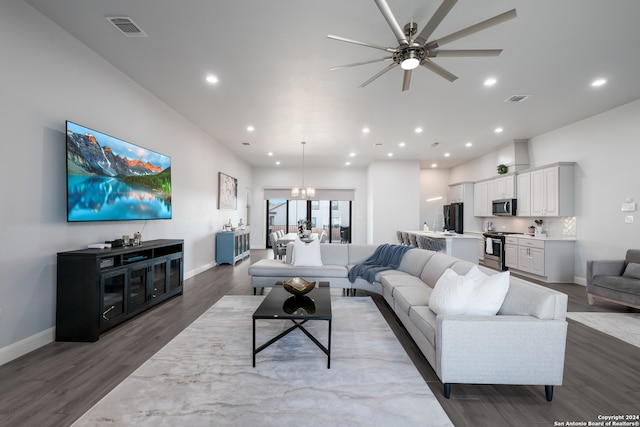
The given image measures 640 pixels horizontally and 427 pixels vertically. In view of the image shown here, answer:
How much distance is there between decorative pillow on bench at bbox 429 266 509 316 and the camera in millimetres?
2113

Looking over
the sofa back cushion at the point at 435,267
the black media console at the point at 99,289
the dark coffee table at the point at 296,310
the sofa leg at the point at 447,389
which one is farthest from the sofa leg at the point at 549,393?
the black media console at the point at 99,289

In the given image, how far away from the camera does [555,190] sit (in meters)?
5.46

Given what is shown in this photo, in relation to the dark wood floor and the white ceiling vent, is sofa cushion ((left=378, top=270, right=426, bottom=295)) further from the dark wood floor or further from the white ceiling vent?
the white ceiling vent

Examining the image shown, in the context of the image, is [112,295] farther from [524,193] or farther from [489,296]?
[524,193]

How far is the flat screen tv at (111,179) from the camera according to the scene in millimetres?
2857

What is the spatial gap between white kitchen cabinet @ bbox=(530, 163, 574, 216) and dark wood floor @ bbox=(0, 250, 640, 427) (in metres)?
3.14

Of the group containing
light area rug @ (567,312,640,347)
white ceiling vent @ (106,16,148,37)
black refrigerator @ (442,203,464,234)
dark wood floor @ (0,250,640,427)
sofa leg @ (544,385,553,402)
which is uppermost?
white ceiling vent @ (106,16,148,37)

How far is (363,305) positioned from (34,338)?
3.52 meters

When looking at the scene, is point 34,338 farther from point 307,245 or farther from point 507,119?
point 507,119

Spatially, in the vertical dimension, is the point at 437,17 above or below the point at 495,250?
above

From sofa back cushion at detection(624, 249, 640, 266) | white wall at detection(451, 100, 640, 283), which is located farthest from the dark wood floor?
white wall at detection(451, 100, 640, 283)

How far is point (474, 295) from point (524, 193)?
18.1 ft

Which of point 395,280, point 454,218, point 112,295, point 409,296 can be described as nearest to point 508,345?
point 409,296

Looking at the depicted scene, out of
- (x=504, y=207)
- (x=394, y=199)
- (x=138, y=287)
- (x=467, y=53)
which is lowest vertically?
(x=138, y=287)
